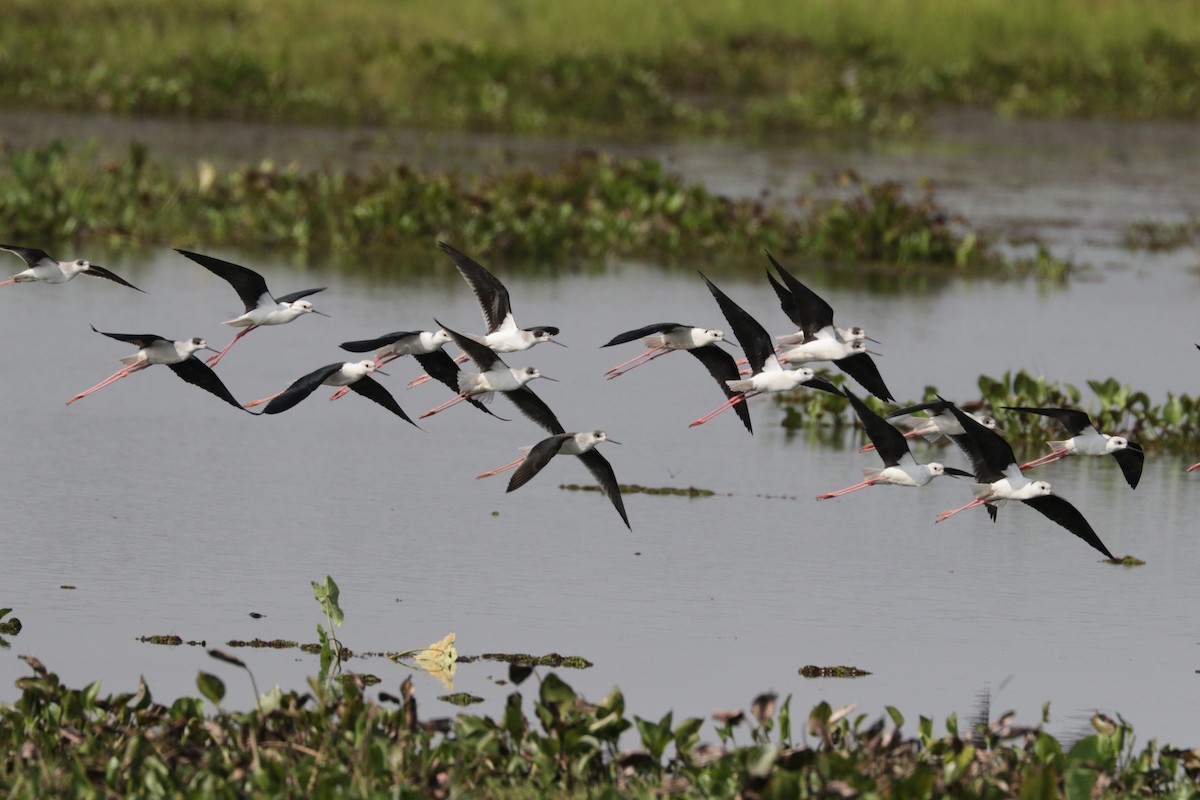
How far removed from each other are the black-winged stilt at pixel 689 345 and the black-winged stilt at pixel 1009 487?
0.80 metres

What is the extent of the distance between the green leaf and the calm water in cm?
106

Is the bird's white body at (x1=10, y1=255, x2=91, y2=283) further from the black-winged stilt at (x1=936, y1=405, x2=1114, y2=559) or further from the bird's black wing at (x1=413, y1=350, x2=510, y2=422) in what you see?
the black-winged stilt at (x1=936, y1=405, x2=1114, y2=559)

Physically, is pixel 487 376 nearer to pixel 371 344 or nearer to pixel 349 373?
pixel 349 373

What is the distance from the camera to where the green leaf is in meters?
6.09

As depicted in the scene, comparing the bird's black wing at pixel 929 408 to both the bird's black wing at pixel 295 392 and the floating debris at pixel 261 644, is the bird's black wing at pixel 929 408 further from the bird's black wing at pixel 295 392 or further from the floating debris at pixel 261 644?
the floating debris at pixel 261 644

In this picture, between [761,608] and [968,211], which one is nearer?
[761,608]

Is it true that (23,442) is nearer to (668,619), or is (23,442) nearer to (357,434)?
(357,434)

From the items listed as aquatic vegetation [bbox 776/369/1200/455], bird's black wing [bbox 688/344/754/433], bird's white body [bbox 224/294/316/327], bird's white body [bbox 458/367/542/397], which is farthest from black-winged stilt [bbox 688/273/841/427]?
aquatic vegetation [bbox 776/369/1200/455]

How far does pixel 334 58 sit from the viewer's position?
30.9 m

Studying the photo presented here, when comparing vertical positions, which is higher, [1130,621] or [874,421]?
[874,421]

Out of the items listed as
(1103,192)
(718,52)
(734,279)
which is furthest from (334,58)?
(734,279)

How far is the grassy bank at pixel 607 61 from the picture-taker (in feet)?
95.5

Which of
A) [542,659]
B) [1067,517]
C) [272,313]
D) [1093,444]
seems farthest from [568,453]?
[1093,444]

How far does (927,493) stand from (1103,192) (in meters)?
15.2
